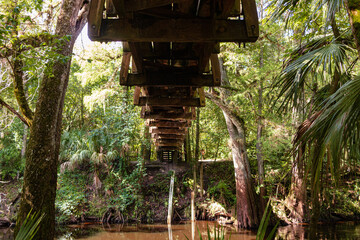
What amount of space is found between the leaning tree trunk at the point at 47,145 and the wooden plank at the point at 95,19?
3.98 feet

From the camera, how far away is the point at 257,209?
770cm

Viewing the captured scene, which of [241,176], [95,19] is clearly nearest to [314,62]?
[95,19]

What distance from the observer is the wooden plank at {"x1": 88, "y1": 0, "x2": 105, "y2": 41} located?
1851 millimetres

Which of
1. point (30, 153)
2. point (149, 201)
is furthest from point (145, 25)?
point (149, 201)

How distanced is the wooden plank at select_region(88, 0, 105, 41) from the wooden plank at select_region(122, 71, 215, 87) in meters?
1.29

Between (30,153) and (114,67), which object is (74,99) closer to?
(114,67)

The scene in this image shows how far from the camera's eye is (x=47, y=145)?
301 centimetres

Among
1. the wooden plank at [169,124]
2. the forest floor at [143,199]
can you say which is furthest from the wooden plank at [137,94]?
the forest floor at [143,199]

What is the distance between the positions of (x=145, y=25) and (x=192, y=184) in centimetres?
860

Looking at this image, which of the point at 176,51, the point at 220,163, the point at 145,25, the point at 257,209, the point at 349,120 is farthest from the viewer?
the point at 220,163

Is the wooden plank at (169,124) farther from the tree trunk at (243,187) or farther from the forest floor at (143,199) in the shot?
the forest floor at (143,199)

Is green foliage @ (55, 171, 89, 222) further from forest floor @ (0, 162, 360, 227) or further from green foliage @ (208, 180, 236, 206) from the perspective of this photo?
green foliage @ (208, 180, 236, 206)

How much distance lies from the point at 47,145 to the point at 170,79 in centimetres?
155

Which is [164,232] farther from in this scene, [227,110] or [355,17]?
[355,17]
